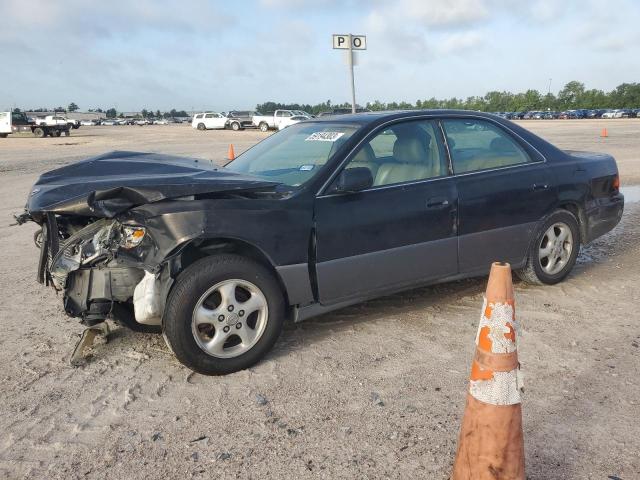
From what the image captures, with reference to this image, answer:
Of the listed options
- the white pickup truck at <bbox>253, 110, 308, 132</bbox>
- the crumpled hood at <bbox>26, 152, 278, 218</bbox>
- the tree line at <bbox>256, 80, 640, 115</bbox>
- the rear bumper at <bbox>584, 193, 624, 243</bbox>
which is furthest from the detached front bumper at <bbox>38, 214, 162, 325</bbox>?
the tree line at <bbox>256, 80, 640, 115</bbox>

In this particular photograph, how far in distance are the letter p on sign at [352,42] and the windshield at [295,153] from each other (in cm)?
825

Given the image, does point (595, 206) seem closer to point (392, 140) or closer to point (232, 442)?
point (392, 140)

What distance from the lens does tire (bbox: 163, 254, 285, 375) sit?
11.0 ft

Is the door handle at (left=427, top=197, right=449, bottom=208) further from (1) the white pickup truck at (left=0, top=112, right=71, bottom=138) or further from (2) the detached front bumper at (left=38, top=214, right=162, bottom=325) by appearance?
(1) the white pickup truck at (left=0, top=112, right=71, bottom=138)

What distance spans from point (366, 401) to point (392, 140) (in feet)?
6.90

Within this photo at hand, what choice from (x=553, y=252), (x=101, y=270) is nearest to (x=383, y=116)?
(x=553, y=252)

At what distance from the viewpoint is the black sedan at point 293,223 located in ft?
11.1

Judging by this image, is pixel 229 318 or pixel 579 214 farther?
pixel 579 214

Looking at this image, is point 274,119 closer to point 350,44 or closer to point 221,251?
point 350,44

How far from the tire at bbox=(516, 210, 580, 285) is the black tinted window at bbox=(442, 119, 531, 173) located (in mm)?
626

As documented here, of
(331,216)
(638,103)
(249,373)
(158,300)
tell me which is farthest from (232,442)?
(638,103)

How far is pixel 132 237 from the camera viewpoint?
3414 mm

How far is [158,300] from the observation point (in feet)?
11.1

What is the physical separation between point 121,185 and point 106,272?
0.55m
